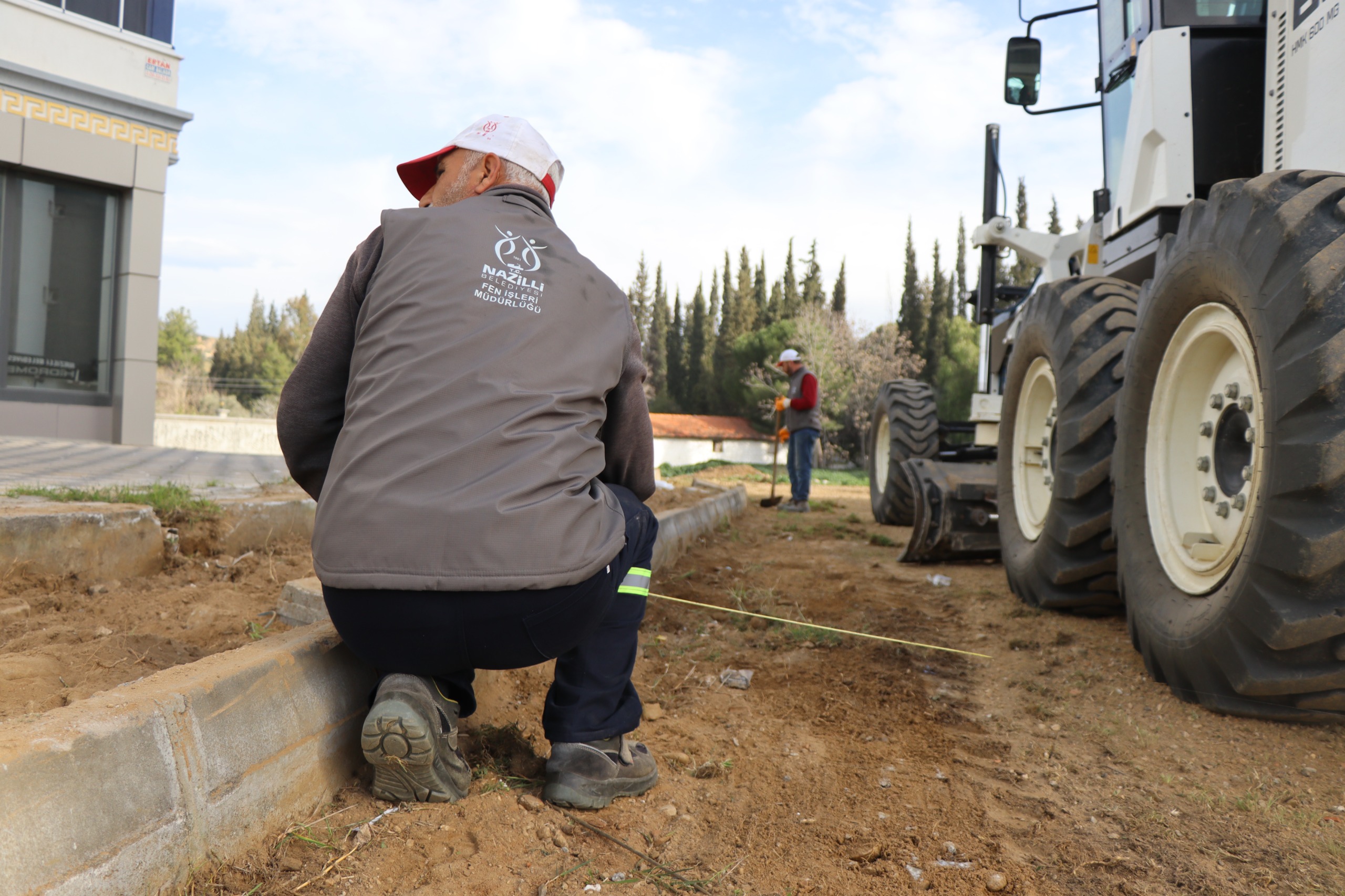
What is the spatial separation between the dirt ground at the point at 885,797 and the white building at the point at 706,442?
28.5 meters

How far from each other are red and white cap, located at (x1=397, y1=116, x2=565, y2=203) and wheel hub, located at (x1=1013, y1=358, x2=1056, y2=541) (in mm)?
3198

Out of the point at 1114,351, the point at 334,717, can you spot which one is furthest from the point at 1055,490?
the point at 334,717

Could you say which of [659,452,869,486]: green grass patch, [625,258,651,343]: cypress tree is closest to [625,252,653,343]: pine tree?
[625,258,651,343]: cypress tree

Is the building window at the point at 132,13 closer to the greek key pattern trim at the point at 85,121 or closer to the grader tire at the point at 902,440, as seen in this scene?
the greek key pattern trim at the point at 85,121

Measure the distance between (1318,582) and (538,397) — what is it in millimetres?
2100

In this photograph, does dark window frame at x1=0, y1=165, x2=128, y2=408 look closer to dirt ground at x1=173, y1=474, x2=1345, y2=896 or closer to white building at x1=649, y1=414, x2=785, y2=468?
dirt ground at x1=173, y1=474, x2=1345, y2=896

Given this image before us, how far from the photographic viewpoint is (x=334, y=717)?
2.13m

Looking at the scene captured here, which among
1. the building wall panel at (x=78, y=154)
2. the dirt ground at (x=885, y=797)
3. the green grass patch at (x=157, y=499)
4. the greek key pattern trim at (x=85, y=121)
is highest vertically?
the greek key pattern trim at (x=85, y=121)

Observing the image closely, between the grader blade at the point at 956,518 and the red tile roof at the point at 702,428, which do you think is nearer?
the grader blade at the point at 956,518

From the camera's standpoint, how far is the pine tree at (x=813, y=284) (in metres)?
43.5

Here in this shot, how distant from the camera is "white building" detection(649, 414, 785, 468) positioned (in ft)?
109

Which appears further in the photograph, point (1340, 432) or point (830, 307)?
point (830, 307)

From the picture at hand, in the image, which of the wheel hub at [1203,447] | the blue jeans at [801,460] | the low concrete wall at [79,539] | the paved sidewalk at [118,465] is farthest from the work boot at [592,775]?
the blue jeans at [801,460]

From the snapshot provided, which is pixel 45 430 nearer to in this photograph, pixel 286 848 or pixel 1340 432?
pixel 286 848
